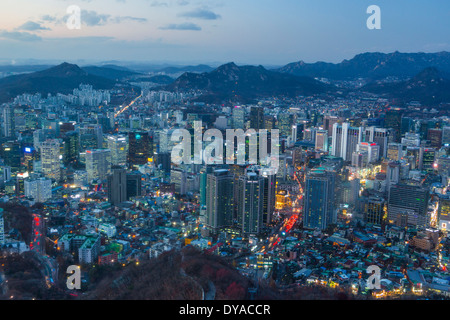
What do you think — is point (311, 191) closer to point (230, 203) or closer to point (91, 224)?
point (230, 203)

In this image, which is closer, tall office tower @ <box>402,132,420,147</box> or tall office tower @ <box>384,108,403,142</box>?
tall office tower @ <box>402,132,420,147</box>

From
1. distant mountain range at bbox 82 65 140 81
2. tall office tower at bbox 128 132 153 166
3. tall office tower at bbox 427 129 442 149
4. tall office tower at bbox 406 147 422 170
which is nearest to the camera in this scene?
tall office tower at bbox 406 147 422 170

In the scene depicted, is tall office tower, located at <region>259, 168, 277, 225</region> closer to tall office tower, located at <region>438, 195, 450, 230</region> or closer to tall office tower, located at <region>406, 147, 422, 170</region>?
tall office tower, located at <region>438, 195, 450, 230</region>

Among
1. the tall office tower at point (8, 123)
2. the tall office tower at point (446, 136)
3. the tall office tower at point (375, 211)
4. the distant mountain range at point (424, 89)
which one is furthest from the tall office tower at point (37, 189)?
the distant mountain range at point (424, 89)

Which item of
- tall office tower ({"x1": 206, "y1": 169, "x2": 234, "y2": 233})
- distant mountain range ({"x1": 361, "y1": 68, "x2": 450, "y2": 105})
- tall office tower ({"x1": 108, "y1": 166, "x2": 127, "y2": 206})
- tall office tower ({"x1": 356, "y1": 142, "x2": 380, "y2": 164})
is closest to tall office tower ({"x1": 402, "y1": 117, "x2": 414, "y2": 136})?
tall office tower ({"x1": 356, "y1": 142, "x2": 380, "y2": 164})

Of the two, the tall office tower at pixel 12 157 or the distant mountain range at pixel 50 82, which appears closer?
the tall office tower at pixel 12 157

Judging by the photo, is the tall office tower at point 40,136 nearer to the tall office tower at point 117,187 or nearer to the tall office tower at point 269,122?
the tall office tower at point 117,187
